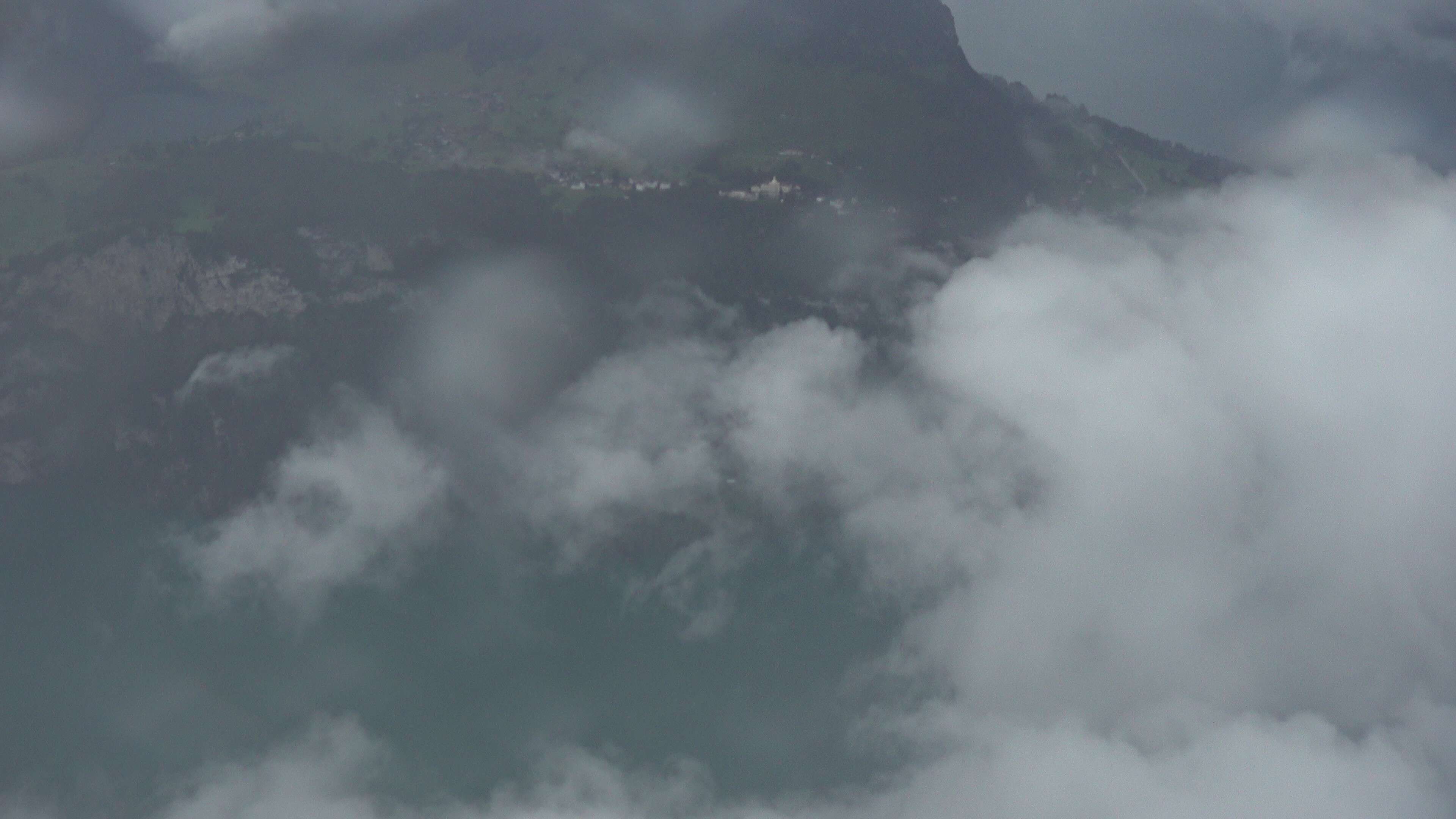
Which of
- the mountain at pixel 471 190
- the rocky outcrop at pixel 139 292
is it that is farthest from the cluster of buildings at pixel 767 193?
the rocky outcrop at pixel 139 292

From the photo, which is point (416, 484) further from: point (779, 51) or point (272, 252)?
point (779, 51)

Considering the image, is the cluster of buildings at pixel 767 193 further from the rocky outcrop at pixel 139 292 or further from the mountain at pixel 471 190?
the rocky outcrop at pixel 139 292

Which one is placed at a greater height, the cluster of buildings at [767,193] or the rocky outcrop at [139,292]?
the cluster of buildings at [767,193]

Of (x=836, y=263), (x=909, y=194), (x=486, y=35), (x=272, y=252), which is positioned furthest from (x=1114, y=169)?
(x=272, y=252)

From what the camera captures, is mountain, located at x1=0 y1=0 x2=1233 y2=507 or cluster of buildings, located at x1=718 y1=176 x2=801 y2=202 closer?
mountain, located at x1=0 y1=0 x2=1233 y2=507

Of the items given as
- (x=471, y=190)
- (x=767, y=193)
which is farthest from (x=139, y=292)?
(x=767, y=193)

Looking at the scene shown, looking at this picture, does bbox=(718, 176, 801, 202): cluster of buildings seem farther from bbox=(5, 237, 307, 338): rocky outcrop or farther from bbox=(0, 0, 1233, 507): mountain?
bbox=(5, 237, 307, 338): rocky outcrop

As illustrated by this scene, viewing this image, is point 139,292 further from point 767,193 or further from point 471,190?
point 767,193

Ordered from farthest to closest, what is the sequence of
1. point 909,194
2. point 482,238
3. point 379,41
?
point 379,41, point 909,194, point 482,238

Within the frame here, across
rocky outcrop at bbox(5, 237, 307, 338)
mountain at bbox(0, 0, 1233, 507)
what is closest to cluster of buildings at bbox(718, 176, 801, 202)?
mountain at bbox(0, 0, 1233, 507)
